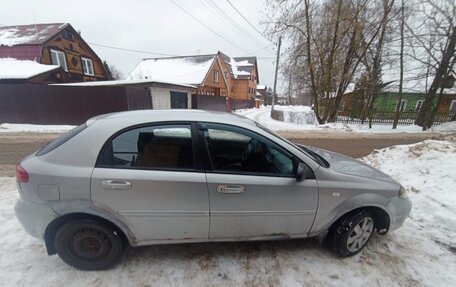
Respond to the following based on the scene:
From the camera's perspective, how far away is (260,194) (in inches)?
87.7

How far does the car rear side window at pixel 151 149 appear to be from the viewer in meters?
2.12

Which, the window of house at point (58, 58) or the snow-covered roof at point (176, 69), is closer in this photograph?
the window of house at point (58, 58)

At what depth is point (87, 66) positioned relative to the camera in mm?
23859

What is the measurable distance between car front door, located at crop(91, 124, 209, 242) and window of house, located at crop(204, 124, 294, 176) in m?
0.22

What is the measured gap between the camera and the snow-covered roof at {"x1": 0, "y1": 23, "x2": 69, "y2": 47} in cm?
1929

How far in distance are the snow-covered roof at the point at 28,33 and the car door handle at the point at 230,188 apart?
2417 cm

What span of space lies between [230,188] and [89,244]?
1498 millimetres

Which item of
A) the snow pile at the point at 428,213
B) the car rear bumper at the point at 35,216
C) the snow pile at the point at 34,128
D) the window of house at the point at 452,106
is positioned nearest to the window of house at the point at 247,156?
the car rear bumper at the point at 35,216

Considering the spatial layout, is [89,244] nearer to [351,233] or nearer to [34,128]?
[351,233]

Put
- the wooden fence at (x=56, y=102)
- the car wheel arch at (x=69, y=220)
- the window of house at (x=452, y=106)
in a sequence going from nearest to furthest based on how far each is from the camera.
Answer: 1. the car wheel arch at (x=69, y=220)
2. the wooden fence at (x=56, y=102)
3. the window of house at (x=452, y=106)

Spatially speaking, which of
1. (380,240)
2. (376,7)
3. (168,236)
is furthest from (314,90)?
(168,236)

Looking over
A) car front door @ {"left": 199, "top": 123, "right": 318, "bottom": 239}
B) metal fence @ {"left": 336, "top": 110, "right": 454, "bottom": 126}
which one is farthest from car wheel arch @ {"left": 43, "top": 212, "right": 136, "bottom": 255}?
metal fence @ {"left": 336, "top": 110, "right": 454, "bottom": 126}

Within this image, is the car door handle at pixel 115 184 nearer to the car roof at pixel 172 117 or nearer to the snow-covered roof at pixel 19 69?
the car roof at pixel 172 117

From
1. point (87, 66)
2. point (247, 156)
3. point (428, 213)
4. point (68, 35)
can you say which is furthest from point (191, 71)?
point (428, 213)
